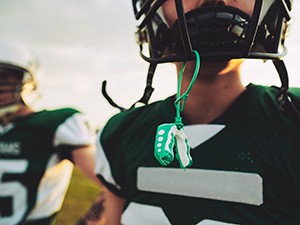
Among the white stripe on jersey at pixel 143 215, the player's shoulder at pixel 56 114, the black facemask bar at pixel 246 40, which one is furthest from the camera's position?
the player's shoulder at pixel 56 114

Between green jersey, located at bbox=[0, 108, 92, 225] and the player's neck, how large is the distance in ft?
3.88

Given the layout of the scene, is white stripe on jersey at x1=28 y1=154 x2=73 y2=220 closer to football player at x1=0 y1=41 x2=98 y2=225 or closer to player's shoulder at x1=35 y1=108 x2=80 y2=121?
football player at x1=0 y1=41 x2=98 y2=225

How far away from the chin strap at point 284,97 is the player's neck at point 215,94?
0.41ft

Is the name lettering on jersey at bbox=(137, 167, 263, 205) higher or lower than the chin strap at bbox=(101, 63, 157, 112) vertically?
lower

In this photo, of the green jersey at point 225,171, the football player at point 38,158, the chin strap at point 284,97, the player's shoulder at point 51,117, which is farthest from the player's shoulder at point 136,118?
the player's shoulder at point 51,117

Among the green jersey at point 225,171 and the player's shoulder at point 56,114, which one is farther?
the player's shoulder at point 56,114

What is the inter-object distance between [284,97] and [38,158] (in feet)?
5.17

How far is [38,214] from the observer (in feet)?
7.28

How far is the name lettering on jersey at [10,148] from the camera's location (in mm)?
2301

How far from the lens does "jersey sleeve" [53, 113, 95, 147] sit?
2.26 m

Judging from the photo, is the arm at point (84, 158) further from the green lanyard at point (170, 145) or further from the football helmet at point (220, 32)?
the green lanyard at point (170, 145)


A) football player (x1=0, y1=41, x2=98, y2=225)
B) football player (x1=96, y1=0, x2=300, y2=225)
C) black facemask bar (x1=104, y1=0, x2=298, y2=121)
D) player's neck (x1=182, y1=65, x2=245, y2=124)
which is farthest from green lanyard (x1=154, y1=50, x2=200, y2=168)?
football player (x1=0, y1=41, x2=98, y2=225)

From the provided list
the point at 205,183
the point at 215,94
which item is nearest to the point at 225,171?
the point at 205,183

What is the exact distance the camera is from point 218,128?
116cm
